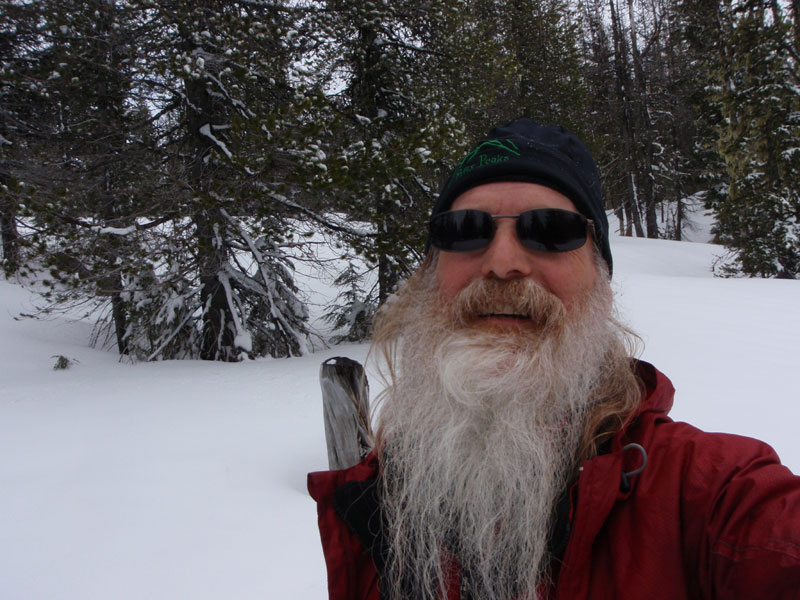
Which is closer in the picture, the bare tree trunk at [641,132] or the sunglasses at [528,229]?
the sunglasses at [528,229]

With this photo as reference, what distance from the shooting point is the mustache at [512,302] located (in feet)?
4.24

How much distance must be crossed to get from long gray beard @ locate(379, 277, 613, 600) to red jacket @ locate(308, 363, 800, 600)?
0.13 meters

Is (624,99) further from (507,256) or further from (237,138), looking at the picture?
(507,256)

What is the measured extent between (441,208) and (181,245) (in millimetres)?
5622

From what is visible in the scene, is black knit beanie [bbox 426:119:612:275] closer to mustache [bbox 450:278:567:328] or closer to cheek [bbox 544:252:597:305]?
cheek [bbox 544:252:597:305]

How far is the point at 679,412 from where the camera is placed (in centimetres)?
432

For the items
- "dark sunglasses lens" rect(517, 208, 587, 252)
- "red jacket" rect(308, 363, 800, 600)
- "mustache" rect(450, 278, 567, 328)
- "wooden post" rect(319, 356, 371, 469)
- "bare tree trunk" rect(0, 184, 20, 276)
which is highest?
"bare tree trunk" rect(0, 184, 20, 276)

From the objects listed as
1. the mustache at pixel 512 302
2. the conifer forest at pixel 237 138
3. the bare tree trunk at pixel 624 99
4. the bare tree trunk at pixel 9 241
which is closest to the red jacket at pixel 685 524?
the mustache at pixel 512 302

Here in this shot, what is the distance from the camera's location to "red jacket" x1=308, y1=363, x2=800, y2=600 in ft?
2.78

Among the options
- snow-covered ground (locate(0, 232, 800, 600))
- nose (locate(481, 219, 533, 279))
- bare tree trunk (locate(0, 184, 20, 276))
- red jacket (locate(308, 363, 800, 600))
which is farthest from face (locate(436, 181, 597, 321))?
bare tree trunk (locate(0, 184, 20, 276))

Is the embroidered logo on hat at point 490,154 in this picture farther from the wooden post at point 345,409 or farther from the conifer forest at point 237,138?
the conifer forest at point 237,138

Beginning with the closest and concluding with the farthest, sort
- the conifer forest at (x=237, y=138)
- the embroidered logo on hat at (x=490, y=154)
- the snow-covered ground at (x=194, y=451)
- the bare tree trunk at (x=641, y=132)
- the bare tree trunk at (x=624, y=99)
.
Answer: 1. the embroidered logo on hat at (x=490, y=154)
2. the snow-covered ground at (x=194, y=451)
3. the conifer forest at (x=237, y=138)
4. the bare tree trunk at (x=624, y=99)
5. the bare tree trunk at (x=641, y=132)

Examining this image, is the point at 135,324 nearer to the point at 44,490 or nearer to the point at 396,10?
the point at 44,490

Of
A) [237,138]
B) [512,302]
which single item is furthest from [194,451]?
[512,302]
